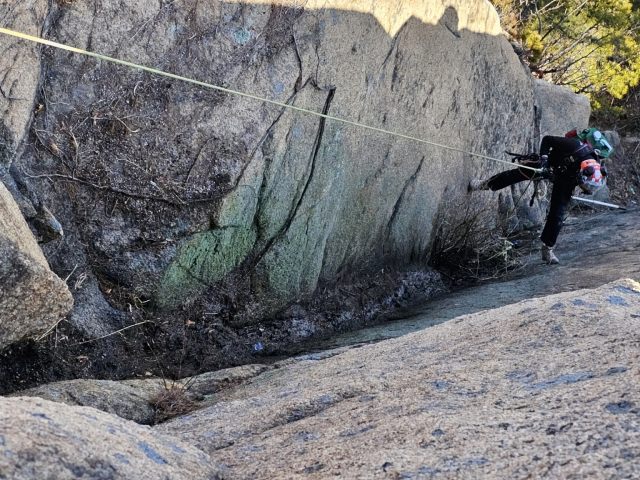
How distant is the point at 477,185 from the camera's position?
8602mm

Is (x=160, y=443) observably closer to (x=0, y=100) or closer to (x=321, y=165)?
(x=0, y=100)

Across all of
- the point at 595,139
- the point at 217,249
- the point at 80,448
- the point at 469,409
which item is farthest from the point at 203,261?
the point at 595,139

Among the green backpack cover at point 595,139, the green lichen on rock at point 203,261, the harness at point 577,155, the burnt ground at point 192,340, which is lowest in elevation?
the burnt ground at point 192,340

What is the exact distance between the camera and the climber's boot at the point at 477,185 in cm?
858

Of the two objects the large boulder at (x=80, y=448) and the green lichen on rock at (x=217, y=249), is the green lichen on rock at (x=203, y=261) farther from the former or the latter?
the large boulder at (x=80, y=448)

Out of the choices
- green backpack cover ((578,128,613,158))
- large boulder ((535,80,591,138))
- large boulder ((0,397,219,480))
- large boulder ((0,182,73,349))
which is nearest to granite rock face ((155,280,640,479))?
large boulder ((0,397,219,480))

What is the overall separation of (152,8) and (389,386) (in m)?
3.42

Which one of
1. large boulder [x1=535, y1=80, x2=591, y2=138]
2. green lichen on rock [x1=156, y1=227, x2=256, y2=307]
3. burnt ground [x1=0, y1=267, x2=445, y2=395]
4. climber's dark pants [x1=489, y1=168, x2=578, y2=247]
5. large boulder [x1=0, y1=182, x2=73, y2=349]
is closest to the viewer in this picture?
large boulder [x1=0, y1=182, x2=73, y2=349]

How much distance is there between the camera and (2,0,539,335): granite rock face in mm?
4871

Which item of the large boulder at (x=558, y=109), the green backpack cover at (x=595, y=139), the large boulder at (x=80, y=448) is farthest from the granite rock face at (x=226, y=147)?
the large boulder at (x=558, y=109)

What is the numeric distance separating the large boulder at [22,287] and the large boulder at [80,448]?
1452 mm

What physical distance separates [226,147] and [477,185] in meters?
4.18

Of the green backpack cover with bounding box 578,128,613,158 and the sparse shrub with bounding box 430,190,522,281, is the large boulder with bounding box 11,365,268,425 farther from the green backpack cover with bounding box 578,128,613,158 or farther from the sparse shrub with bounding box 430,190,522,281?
the green backpack cover with bounding box 578,128,613,158

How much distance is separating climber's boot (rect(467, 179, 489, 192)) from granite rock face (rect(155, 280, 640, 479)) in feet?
16.1
